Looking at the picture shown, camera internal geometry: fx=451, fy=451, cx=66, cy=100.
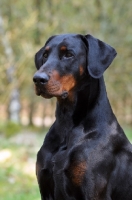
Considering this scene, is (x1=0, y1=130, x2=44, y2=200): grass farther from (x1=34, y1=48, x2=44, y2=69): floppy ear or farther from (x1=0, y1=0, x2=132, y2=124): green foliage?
(x1=0, y1=0, x2=132, y2=124): green foliage

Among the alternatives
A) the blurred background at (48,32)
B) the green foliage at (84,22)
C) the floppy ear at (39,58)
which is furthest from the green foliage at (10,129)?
the floppy ear at (39,58)

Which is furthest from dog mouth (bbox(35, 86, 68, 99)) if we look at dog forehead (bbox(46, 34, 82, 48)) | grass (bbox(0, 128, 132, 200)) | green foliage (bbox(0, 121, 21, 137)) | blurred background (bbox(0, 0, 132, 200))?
blurred background (bbox(0, 0, 132, 200))

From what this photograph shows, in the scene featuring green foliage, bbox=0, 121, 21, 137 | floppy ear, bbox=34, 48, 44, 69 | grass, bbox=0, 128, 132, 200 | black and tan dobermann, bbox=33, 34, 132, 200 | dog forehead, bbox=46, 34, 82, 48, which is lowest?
green foliage, bbox=0, 121, 21, 137

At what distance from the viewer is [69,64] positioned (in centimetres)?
397

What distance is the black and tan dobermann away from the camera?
3.78 meters

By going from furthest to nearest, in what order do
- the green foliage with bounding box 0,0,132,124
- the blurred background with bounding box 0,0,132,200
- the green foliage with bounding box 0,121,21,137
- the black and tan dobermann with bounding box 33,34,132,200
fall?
the green foliage with bounding box 0,0,132,124 < the blurred background with bounding box 0,0,132,200 < the green foliage with bounding box 0,121,21,137 < the black and tan dobermann with bounding box 33,34,132,200

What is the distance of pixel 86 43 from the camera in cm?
413

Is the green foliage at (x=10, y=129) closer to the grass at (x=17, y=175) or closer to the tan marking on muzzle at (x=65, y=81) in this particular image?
the grass at (x=17, y=175)

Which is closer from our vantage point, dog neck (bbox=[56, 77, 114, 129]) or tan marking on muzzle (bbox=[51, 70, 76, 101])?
tan marking on muzzle (bbox=[51, 70, 76, 101])

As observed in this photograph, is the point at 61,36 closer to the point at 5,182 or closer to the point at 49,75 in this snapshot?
the point at 49,75

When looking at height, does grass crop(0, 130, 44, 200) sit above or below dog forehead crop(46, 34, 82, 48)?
below

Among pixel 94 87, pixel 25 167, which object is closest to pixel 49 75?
pixel 94 87

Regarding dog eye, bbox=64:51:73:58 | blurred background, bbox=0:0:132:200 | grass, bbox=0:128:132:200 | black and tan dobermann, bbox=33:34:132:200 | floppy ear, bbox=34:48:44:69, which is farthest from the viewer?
blurred background, bbox=0:0:132:200

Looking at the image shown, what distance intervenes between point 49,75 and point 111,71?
18.0 metres
